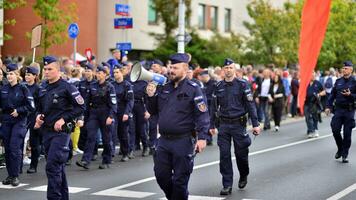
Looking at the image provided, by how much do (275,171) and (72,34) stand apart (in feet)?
37.1

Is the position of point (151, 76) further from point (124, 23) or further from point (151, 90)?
point (124, 23)

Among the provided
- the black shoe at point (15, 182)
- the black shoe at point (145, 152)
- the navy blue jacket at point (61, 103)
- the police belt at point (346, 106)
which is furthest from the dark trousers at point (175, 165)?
the black shoe at point (145, 152)

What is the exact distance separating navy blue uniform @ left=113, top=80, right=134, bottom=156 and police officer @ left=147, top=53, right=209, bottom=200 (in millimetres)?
6565

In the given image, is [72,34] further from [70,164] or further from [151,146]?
[70,164]

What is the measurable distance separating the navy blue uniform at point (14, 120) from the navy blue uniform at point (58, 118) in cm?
213

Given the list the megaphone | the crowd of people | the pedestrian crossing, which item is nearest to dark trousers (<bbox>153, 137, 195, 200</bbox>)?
the crowd of people

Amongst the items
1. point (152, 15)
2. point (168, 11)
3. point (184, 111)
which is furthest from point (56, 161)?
point (152, 15)

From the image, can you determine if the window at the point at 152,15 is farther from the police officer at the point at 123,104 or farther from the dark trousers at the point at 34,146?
the dark trousers at the point at 34,146

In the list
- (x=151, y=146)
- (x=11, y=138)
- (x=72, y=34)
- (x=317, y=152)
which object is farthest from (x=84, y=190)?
(x=72, y=34)

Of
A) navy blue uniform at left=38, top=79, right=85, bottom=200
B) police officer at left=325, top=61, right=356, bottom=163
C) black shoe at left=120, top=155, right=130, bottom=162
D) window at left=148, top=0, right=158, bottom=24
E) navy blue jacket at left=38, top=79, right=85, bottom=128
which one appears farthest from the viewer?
window at left=148, top=0, right=158, bottom=24

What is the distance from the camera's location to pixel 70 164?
14.6 m

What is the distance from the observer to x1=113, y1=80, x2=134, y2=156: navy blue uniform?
1533 centimetres

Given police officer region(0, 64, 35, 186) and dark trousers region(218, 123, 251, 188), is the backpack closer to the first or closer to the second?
dark trousers region(218, 123, 251, 188)

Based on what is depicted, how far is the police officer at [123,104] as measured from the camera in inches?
603
